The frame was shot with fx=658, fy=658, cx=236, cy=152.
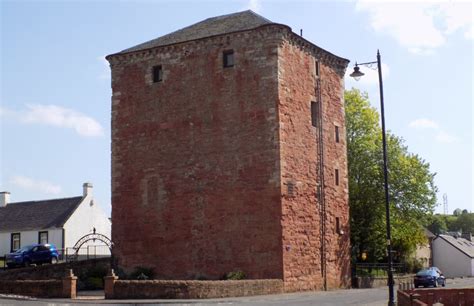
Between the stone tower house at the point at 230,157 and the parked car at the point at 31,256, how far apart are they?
21.6 ft

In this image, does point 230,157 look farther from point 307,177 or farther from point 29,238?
point 29,238

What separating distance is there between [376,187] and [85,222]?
24.3m

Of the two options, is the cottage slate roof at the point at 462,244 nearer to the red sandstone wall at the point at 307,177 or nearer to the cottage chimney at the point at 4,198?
the red sandstone wall at the point at 307,177

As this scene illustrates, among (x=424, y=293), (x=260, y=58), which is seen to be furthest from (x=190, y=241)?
(x=424, y=293)

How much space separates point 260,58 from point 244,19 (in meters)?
4.28

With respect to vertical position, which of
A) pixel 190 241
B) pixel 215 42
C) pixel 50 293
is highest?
pixel 215 42

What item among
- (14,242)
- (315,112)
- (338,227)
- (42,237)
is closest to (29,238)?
(42,237)

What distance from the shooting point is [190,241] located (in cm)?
3500

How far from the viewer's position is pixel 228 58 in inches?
1404

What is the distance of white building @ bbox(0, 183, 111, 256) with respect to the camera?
175 feet

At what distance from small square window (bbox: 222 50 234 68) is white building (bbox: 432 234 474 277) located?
5231 cm

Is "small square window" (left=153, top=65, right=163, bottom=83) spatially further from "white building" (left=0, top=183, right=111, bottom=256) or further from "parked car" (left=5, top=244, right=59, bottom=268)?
"white building" (left=0, top=183, right=111, bottom=256)

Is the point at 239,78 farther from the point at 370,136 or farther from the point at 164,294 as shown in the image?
the point at 370,136

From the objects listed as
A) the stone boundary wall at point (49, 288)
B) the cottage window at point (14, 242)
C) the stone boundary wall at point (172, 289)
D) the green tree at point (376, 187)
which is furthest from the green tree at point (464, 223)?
the stone boundary wall at point (49, 288)
